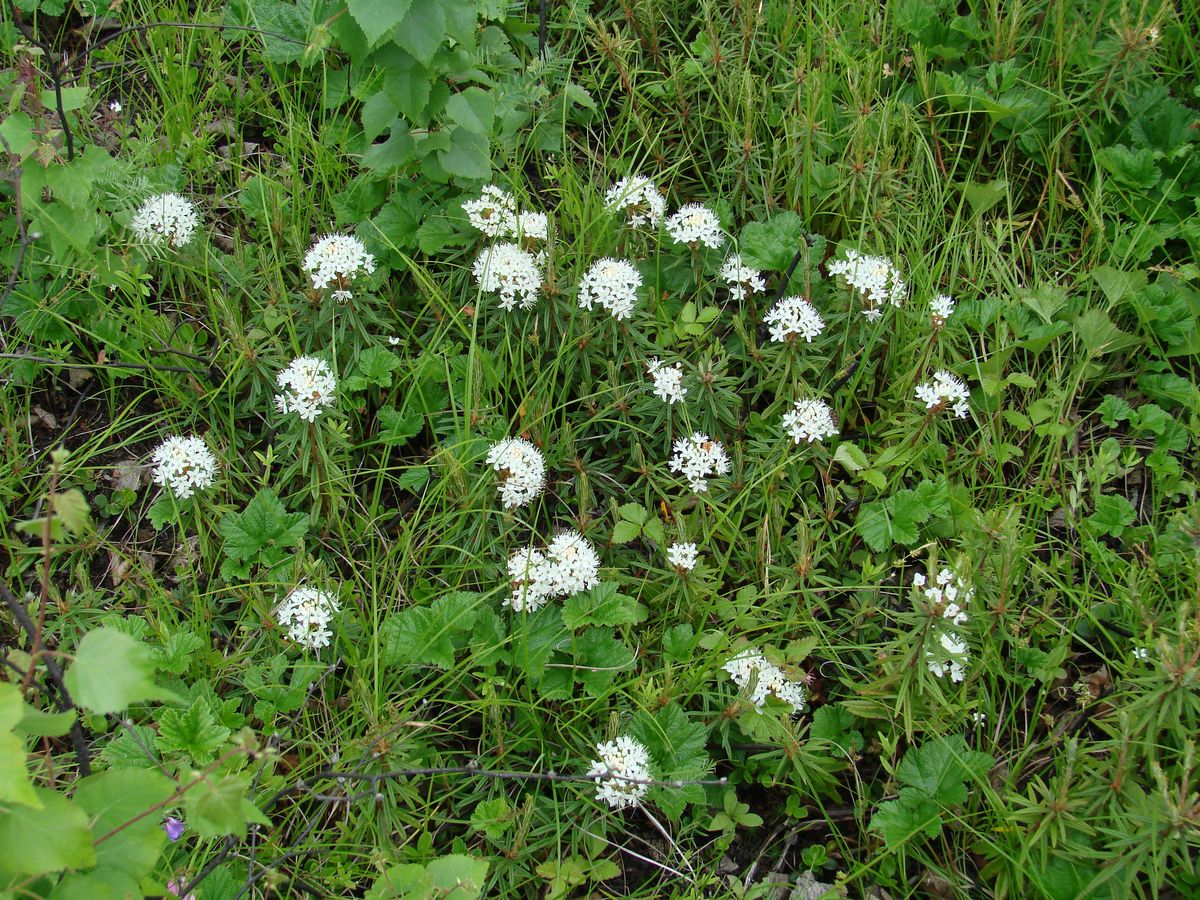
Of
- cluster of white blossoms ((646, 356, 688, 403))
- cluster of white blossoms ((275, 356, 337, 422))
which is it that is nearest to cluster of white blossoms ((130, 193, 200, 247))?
cluster of white blossoms ((275, 356, 337, 422))

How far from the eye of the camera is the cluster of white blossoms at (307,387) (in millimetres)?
2891

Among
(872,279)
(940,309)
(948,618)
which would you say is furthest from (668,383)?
(948,618)

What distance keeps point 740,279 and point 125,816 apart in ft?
7.98

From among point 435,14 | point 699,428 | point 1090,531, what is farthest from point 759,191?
point 1090,531

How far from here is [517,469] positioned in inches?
112

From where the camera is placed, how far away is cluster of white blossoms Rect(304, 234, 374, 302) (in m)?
3.06

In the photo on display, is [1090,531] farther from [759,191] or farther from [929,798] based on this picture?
[759,191]

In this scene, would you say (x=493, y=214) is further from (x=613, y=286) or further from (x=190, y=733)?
(x=190, y=733)

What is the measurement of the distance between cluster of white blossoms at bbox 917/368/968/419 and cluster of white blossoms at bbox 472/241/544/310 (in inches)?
52.2

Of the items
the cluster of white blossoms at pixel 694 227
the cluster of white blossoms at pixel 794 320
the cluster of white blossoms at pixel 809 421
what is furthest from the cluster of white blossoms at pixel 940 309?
the cluster of white blossoms at pixel 694 227

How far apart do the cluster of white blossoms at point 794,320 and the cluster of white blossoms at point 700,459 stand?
17.7 inches

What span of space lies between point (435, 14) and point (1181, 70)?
9.89 ft

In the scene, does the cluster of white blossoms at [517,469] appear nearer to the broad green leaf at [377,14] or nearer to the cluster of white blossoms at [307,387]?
the cluster of white blossoms at [307,387]

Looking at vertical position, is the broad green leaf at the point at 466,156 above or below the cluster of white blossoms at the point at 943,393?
above
